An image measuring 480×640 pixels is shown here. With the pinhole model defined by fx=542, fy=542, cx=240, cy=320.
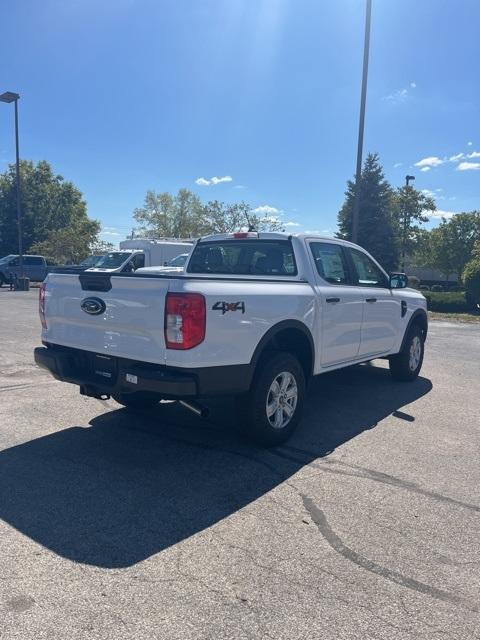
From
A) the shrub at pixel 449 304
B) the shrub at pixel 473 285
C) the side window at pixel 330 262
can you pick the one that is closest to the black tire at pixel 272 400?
the side window at pixel 330 262

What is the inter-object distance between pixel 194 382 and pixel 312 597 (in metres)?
1.72

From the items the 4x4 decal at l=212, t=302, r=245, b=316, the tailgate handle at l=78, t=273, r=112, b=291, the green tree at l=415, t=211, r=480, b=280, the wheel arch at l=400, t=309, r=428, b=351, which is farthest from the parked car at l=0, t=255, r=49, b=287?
the green tree at l=415, t=211, r=480, b=280

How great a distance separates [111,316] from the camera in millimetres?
4359

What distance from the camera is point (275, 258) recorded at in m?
5.71

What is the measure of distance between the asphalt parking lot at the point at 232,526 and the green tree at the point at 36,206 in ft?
163

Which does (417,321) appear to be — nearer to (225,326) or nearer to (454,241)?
(225,326)

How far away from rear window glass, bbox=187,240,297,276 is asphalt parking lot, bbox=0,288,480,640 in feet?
5.24

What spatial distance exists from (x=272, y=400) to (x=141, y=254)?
19313 millimetres

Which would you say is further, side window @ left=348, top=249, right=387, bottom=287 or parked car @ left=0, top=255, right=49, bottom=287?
parked car @ left=0, top=255, right=49, bottom=287

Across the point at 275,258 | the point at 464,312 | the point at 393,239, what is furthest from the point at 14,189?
the point at 275,258

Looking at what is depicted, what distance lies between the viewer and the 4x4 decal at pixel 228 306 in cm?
403

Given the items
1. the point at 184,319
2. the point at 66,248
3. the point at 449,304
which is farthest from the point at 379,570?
the point at 66,248

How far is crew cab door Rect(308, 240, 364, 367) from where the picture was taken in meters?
5.49

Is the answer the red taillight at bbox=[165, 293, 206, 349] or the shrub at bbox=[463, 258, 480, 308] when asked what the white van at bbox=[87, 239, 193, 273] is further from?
the red taillight at bbox=[165, 293, 206, 349]
